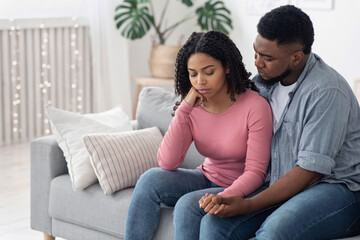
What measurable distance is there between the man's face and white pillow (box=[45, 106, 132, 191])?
2.82 ft

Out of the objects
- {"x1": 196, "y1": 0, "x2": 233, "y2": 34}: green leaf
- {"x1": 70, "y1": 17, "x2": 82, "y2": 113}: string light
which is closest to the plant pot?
{"x1": 196, "y1": 0, "x2": 233, "y2": 34}: green leaf

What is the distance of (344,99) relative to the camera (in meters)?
1.77

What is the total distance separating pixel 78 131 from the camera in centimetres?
250

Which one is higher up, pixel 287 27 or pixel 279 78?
pixel 287 27

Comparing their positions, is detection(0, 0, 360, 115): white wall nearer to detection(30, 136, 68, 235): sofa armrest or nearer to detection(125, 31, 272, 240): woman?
detection(30, 136, 68, 235): sofa armrest

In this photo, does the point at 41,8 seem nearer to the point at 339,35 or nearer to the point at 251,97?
the point at 339,35

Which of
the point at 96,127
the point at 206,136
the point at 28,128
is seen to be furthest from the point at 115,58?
the point at 206,136

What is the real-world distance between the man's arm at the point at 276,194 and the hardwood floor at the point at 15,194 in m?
1.31

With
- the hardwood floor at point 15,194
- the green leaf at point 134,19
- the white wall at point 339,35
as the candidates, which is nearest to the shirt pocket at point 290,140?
the hardwood floor at point 15,194

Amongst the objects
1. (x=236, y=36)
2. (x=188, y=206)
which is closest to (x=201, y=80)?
(x=188, y=206)

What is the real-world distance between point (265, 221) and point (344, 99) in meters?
0.43

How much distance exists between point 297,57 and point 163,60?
Answer: 2.92m

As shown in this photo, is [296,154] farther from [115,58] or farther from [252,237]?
[115,58]

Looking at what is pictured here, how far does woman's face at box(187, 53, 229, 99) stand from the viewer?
1959 millimetres
